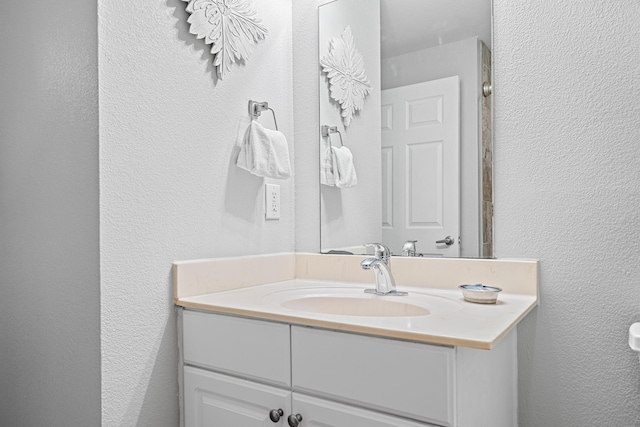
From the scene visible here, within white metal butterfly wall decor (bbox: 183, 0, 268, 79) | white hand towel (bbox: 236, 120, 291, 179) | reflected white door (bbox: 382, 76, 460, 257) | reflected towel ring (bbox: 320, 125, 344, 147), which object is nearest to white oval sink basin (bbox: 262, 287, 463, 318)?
reflected white door (bbox: 382, 76, 460, 257)

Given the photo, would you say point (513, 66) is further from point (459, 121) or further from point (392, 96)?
point (392, 96)

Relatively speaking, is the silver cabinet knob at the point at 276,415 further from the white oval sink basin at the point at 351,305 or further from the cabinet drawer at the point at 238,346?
the white oval sink basin at the point at 351,305

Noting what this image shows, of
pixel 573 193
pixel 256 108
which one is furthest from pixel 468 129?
pixel 256 108

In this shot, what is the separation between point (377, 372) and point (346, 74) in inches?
44.1

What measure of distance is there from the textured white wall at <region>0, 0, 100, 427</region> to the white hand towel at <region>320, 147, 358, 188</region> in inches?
32.2

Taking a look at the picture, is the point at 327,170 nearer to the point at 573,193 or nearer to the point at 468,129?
the point at 468,129

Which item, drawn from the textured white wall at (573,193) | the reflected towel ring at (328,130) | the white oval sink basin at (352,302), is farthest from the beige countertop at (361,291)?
the reflected towel ring at (328,130)

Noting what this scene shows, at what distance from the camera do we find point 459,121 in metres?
1.39

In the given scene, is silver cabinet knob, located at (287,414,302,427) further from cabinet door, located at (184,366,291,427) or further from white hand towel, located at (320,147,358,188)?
white hand towel, located at (320,147,358,188)

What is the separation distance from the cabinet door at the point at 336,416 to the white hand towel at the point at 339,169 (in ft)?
2.75

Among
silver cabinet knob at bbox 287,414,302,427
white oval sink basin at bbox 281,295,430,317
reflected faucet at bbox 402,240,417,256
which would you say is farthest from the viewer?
reflected faucet at bbox 402,240,417,256

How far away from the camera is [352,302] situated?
1332mm

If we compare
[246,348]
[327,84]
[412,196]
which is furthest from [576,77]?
[246,348]

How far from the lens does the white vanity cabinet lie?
2.75 feet
